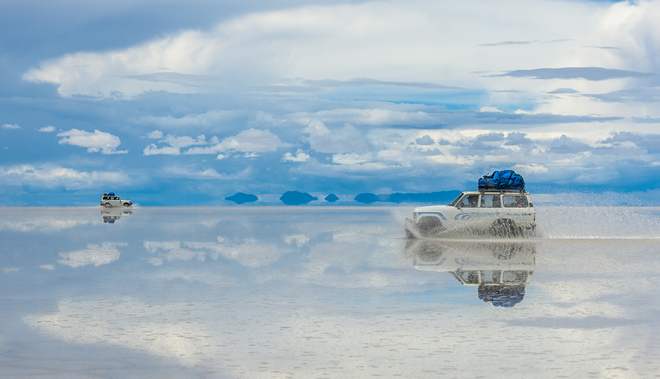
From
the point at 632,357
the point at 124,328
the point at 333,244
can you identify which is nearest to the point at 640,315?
the point at 632,357

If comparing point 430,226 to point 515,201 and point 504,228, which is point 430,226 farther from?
point 515,201

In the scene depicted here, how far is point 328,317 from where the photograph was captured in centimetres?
982

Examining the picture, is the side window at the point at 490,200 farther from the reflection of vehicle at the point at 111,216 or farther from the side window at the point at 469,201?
the reflection of vehicle at the point at 111,216

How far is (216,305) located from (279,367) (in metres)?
4.36

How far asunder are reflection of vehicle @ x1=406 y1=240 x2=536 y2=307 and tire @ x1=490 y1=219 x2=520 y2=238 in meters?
1.31

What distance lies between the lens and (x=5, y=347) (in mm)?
7859

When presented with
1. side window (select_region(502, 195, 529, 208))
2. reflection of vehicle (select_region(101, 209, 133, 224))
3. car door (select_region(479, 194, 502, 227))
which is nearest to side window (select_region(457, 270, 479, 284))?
car door (select_region(479, 194, 502, 227))

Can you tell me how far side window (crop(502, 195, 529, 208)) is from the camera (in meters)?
26.6

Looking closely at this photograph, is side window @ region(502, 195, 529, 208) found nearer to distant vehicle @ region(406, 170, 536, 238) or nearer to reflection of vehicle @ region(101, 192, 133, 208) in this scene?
distant vehicle @ region(406, 170, 536, 238)

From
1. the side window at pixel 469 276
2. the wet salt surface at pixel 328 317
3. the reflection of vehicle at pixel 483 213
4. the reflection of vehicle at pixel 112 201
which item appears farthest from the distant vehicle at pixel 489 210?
the reflection of vehicle at pixel 112 201

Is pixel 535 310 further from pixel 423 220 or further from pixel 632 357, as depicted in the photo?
pixel 423 220

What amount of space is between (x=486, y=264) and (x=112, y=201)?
85.8m

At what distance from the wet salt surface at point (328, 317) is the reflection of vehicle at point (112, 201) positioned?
3043 inches

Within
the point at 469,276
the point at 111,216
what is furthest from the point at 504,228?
the point at 111,216
